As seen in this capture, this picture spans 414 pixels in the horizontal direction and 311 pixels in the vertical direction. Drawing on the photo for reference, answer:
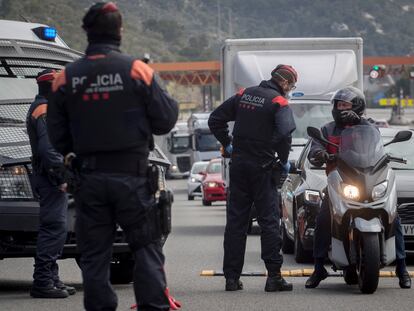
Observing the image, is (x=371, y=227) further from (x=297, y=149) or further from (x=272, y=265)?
(x=297, y=149)

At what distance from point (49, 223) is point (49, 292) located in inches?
23.0

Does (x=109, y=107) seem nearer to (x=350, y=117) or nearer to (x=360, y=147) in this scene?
(x=360, y=147)

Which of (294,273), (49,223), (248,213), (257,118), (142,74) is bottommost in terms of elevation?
Result: (294,273)

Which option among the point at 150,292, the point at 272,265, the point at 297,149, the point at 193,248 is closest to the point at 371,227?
the point at 272,265

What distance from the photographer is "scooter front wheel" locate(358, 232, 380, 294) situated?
1042 cm

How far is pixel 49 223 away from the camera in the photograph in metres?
10.5

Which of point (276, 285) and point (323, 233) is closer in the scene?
point (276, 285)

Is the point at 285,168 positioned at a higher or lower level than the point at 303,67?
higher

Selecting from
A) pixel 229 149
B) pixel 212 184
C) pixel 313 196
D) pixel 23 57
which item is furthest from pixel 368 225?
pixel 212 184

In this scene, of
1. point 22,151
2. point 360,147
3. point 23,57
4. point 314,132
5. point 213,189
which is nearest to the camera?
point 360,147

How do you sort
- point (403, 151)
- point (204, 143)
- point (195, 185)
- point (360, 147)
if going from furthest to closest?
point (204, 143), point (195, 185), point (403, 151), point (360, 147)

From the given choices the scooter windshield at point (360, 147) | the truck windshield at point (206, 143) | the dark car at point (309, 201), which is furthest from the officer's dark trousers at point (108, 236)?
the truck windshield at point (206, 143)

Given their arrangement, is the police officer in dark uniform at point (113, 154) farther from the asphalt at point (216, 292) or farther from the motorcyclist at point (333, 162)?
the motorcyclist at point (333, 162)

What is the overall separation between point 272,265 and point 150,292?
13.3ft
